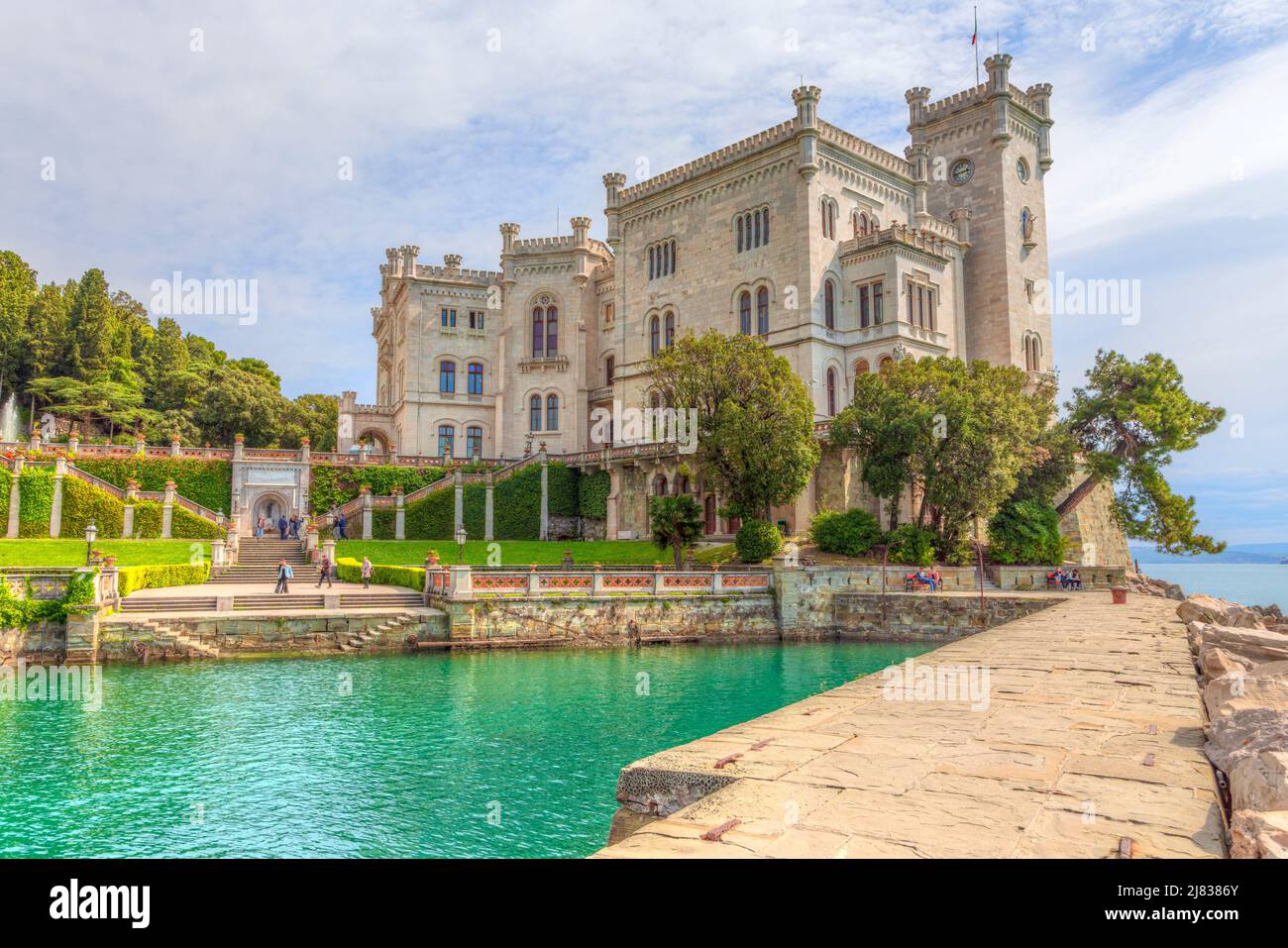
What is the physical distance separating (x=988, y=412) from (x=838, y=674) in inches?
581

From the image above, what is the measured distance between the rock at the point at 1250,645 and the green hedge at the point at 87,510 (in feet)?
131

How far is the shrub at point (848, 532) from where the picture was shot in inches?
1318

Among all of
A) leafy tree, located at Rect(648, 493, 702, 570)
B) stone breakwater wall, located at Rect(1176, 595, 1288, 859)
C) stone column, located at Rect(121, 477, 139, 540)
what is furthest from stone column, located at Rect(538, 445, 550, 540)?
stone breakwater wall, located at Rect(1176, 595, 1288, 859)

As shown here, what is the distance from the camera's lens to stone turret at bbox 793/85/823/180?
40531 millimetres

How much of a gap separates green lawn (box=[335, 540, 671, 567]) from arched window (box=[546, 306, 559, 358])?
17043 millimetres

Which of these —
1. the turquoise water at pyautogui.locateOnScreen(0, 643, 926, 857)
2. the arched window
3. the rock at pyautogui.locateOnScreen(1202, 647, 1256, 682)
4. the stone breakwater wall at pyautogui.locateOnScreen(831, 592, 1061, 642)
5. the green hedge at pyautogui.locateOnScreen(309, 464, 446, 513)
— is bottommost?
the turquoise water at pyautogui.locateOnScreen(0, 643, 926, 857)

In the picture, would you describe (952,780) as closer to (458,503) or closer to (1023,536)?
(1023,536)

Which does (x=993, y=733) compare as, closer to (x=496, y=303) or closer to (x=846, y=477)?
(x=846, y=477)

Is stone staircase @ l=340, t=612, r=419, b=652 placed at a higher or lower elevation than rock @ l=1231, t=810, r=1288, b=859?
lower

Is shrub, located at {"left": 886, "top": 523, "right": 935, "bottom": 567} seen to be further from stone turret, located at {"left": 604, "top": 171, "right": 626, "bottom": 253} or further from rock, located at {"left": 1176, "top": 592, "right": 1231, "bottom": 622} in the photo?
stone turret, located at {"left": 604, "top": 171, "right": 626, "bottom": 253}

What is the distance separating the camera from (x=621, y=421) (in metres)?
48.8

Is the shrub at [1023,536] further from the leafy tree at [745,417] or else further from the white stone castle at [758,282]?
the leafy tree at [745,417]

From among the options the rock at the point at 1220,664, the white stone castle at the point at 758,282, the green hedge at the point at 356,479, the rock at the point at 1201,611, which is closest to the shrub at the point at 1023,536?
the white stone castle at the point at 758,282
